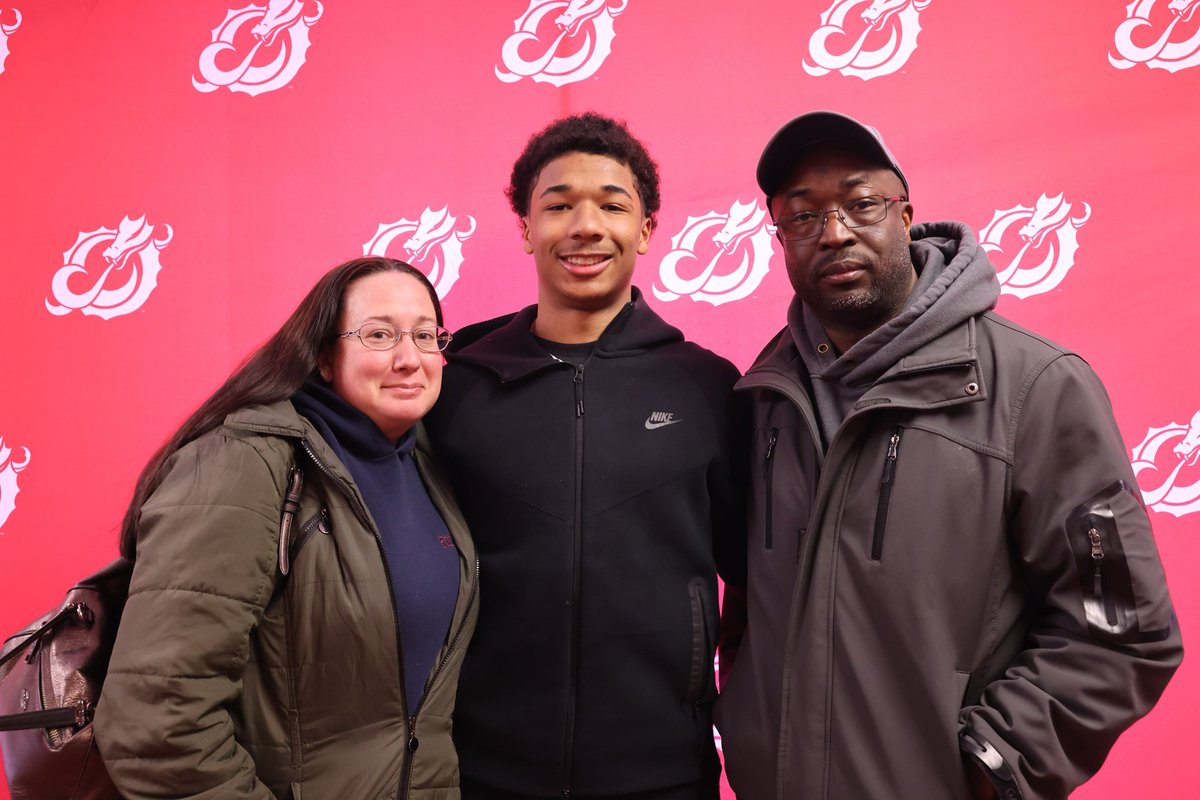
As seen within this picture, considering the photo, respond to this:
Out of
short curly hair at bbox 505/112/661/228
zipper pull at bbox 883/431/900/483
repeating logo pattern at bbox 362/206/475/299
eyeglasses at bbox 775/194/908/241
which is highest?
short curly hair at bbox 505/112/661/228

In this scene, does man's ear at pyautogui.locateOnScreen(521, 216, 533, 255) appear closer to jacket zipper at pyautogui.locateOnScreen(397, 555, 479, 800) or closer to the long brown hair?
the long brown hair

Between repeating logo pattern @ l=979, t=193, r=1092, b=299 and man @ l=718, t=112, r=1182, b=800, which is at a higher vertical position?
repeating logo pattern @ l=979, t=193, r=1092, b=299

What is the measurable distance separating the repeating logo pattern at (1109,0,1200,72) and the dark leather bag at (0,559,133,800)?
267cm

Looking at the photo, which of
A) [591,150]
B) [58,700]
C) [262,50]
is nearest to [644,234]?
[591,150]

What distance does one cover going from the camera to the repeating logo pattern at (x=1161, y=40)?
7.19 ft

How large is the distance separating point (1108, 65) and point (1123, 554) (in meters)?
1.52

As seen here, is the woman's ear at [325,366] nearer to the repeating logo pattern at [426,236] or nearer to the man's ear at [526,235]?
the man's ear at [526,235]

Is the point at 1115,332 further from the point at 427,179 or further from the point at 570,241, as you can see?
the point at 427,179

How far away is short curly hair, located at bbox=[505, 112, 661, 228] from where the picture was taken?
1924mm

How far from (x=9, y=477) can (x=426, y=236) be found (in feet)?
4.45

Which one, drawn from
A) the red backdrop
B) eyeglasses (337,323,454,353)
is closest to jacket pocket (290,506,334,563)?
eyeglasses (337,323,454,353)

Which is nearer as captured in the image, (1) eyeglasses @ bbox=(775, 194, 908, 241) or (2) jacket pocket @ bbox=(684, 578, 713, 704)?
(1) eyeglasses @ bbox=(775, 194, 908, 241)

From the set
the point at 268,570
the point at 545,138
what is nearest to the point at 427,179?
the point at 545,138

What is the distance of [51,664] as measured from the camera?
1.41 meters
